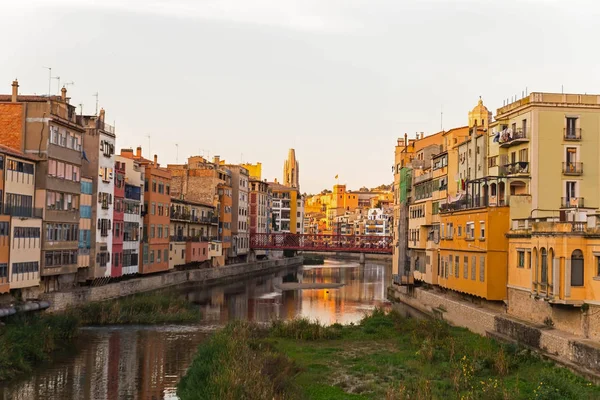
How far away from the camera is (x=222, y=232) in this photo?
94.3m

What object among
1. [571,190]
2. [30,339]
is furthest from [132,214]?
[571,190]

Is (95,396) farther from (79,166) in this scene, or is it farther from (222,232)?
(222,232)

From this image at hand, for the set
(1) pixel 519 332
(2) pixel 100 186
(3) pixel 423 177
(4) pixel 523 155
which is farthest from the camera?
(3) pixel 423 177

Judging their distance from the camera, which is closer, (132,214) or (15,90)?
(15,90)

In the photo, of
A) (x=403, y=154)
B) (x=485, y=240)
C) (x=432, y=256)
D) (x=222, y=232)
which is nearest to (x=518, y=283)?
(x=485, y=240)

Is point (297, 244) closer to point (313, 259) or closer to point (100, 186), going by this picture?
point (313, 259)

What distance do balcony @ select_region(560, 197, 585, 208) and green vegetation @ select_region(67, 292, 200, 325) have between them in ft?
76.8

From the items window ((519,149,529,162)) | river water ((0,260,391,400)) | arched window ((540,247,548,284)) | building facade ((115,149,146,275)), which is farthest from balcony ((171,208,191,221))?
arched window ((540,247,548,284))

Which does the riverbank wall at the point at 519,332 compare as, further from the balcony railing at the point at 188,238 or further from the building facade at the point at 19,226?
the balcony railing at the point at 188,238

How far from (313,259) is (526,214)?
119 meters

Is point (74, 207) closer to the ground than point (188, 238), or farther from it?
farther from it

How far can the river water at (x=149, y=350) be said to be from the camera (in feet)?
96.8

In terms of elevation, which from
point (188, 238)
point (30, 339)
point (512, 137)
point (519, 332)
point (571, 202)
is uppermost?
point (512, 137)

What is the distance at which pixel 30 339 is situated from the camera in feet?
113
